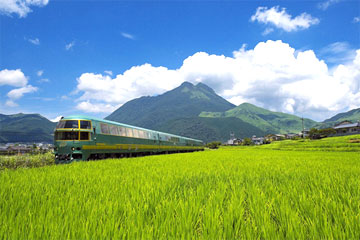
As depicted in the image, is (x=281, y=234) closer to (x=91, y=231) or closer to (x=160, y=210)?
(x=160, y=210)

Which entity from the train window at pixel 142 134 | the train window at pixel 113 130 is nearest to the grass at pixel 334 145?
the train window at pixel 142 134

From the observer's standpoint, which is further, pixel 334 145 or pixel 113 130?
pixel 334 145

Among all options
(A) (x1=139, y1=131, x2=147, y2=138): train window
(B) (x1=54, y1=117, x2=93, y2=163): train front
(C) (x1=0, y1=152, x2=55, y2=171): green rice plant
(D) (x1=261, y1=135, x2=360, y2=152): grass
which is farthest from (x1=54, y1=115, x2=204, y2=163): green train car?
(D) (x1=261, y1=135, x2=360, y2=152): grass

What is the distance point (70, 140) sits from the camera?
1361 centimetres

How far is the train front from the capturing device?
13.5 metres

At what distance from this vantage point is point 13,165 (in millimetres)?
10453

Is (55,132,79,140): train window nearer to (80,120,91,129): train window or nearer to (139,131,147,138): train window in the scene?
(80,120,91,129): train window

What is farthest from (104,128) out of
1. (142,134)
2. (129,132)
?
(142,134)

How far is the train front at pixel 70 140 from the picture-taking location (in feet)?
44.3

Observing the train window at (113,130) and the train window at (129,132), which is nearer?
the train window at (113,130)

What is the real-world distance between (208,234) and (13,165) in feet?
40.1

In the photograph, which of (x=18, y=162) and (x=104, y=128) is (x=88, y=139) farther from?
(x=18, y=162)

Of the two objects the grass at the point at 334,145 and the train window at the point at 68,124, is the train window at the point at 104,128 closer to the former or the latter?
the train window at the point at 68,124

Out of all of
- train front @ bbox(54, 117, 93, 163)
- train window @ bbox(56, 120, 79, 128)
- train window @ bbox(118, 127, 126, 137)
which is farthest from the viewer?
train window @ bbox(118, 127, 126, 137)
